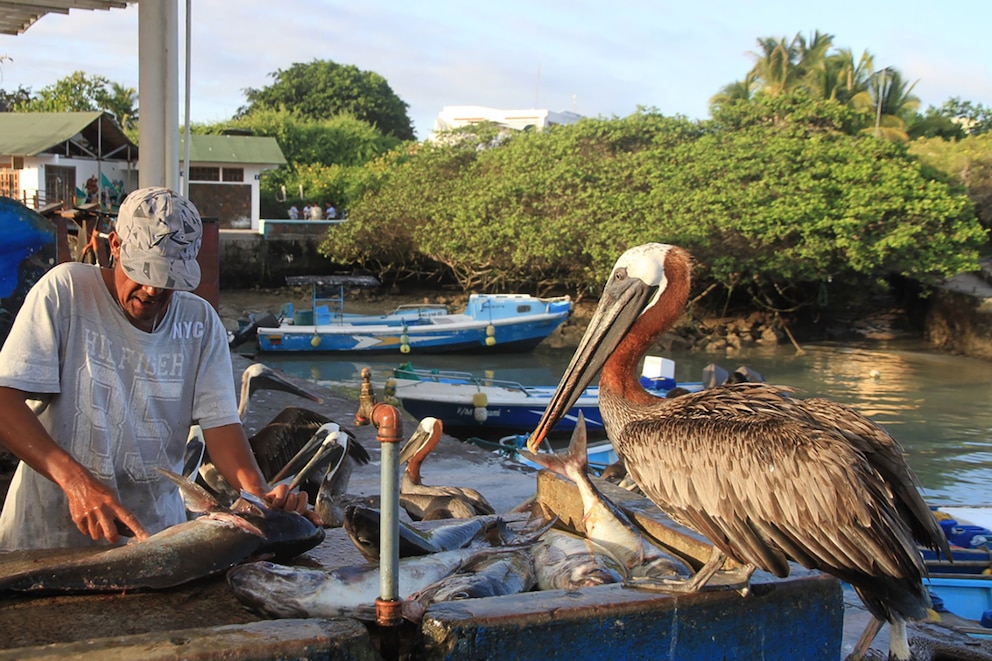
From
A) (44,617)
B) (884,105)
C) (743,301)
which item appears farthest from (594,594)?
(884,105)

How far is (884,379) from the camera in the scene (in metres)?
25.4

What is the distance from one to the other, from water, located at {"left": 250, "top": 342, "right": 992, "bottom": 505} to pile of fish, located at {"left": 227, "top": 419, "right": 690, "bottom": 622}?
1441 cm

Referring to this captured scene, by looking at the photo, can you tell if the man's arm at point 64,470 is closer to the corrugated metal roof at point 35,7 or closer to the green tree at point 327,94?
the corrugated metal roof at point 35,7

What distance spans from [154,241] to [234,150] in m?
36.0

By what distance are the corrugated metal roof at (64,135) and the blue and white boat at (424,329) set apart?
9.94 metres

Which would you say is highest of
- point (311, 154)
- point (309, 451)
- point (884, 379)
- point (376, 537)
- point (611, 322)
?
point (311, 154)

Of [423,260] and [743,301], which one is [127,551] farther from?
[423,260]

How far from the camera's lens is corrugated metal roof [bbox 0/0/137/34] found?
730 centimetres

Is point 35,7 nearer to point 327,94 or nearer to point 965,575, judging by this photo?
point 965,575

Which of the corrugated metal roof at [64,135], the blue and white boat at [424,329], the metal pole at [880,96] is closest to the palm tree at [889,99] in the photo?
the metal pole at [880,96]

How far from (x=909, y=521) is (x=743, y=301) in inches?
1182

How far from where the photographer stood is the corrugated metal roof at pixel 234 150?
35688mm

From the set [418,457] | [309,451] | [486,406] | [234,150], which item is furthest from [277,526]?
[234,150]

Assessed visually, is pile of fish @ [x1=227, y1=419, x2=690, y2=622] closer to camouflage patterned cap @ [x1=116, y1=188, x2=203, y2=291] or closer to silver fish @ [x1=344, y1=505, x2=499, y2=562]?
silver fish @ [x1=344, y1=505, x2=499, y2=562]
